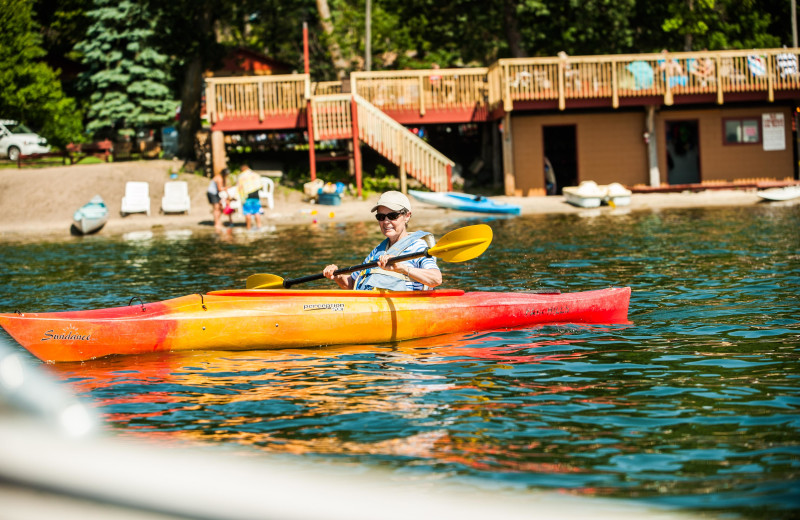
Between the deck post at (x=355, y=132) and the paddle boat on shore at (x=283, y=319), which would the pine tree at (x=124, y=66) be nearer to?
the deck post at (x=355, y=132)

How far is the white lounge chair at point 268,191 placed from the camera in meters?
27.9

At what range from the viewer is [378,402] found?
675cm

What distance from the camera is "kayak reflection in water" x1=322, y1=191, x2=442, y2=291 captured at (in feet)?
28.3

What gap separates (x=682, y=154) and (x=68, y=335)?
1155 inches

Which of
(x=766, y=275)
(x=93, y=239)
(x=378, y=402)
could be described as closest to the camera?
(x=378, y=402)

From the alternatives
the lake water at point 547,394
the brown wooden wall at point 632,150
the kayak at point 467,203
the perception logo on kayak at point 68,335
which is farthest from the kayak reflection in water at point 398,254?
the brown wooden wall at point 632,150

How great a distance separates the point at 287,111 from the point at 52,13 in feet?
74.3

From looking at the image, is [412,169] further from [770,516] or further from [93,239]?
[770,516]

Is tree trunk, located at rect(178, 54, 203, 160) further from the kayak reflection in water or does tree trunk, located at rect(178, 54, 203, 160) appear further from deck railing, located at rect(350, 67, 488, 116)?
the kayak reflection in water

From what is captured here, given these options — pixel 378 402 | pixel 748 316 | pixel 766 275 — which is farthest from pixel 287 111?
pixel 378 402

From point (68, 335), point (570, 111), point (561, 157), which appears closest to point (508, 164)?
point (570, 111)

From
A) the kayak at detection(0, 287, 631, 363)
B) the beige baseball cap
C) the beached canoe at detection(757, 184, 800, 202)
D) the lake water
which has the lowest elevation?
the lake water

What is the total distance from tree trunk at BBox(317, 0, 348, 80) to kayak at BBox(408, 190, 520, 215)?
1553 centimetres

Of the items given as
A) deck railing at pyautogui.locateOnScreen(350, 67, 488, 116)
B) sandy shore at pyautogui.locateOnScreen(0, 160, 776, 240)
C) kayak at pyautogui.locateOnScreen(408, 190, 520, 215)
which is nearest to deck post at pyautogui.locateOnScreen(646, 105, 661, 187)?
sandy shore at pyautogui.locateOnScreen(0, 160, 776, 240)
